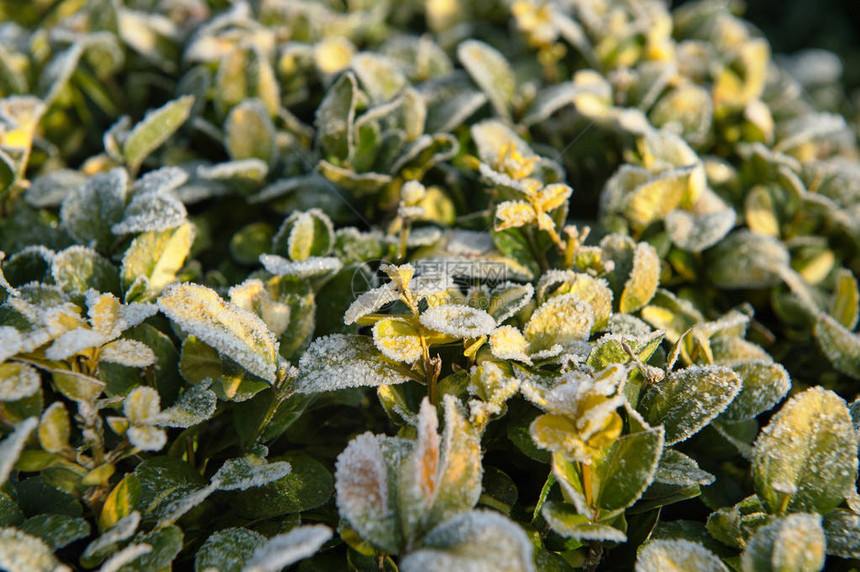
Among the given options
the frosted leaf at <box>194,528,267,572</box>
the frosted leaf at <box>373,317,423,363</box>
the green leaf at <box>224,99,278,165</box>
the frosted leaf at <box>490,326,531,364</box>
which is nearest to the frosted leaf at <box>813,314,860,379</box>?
the frosted leaf at <box>490,326,531,364</box>

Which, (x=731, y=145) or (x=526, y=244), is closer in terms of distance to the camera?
(x=526, y=244)

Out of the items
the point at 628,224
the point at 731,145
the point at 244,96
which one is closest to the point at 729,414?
the point at 628,224

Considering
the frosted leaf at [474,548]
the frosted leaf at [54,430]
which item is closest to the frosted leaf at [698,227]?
the frosted leaf at [474,548]

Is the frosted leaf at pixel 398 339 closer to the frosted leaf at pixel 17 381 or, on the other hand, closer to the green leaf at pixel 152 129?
the frosted leaf at pixel 17 381

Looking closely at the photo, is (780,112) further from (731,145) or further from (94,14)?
(94,14)

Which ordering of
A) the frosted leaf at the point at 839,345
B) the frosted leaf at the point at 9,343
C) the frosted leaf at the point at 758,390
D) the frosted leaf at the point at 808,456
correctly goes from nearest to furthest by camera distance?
the frosted leaf at the point at 9,343 < the frosted leaf at the point at 808,456 < the frosted leaf at the point at 758,390 < the frosted leaf at the point at 839,345

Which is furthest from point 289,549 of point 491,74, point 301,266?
point 491,74

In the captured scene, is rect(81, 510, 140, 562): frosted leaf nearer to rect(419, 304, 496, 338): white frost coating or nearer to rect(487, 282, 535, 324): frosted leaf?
rect(419, 304, 496, 338): white frost coating
